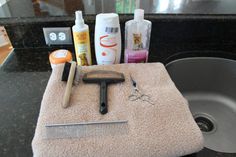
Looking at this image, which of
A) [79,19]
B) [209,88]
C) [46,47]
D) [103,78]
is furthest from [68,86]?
[209,88]

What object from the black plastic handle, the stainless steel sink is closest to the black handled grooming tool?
the black plastic handle

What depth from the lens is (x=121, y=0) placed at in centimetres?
80

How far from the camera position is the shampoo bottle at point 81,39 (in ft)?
1.70

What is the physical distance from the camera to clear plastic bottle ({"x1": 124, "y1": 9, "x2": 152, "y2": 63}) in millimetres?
569

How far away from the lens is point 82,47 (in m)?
0.56

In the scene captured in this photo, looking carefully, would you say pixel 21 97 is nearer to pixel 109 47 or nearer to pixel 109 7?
pixel 109 47

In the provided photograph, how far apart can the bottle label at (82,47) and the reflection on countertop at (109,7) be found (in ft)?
0.66

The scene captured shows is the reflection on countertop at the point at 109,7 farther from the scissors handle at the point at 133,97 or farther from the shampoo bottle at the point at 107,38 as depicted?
the scissors handle at the point at 133,97

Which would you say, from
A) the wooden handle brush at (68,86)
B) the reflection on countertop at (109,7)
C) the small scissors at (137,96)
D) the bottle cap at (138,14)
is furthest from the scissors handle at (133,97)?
the reflection on countertop at (109,7)

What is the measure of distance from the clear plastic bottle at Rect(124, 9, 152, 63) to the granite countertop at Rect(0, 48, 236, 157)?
30cm

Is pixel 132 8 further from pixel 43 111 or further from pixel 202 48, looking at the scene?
pixel 43 111

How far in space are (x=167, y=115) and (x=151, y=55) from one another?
367 millimetres

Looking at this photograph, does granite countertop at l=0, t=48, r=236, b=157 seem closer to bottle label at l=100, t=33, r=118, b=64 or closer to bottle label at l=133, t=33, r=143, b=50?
bottle label at l=100, t=33, r=118, b=64

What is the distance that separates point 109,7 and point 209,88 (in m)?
0.57
